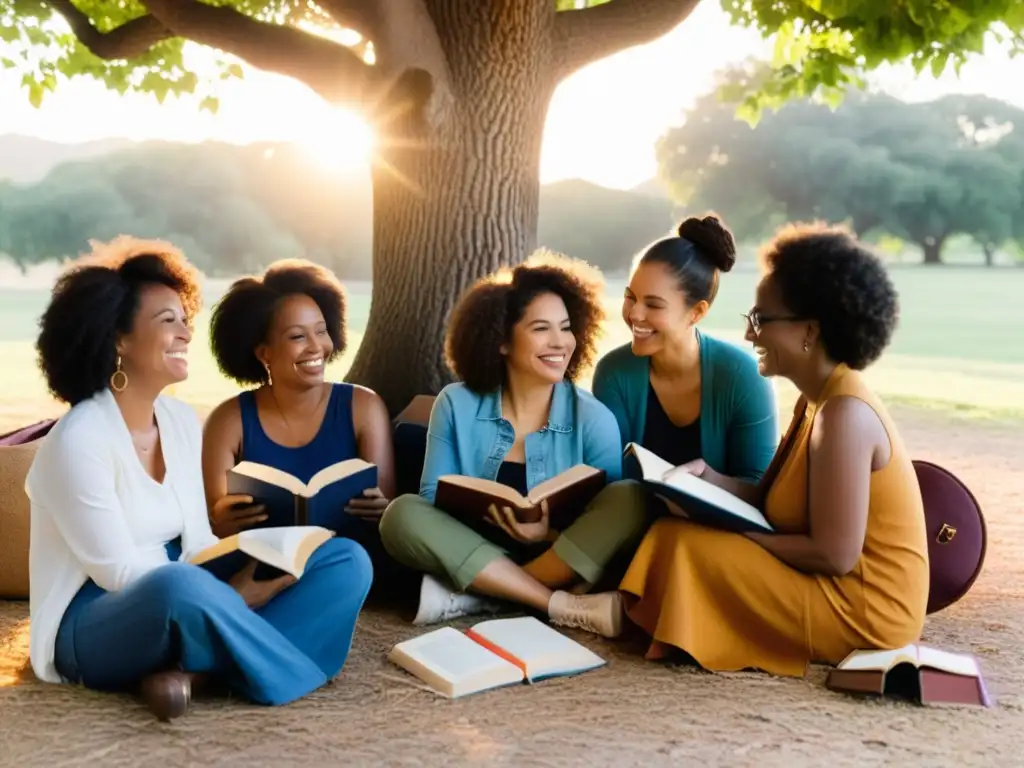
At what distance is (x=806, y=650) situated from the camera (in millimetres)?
3426

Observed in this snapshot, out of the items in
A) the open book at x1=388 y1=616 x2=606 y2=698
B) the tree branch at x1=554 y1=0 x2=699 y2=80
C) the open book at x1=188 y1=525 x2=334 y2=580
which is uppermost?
the tree branch at x1=554 y1=0 x2=699 y2=80

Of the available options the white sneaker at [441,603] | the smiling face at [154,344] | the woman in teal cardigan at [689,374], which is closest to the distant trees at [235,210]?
the woman in teal cardigan at [689,374]

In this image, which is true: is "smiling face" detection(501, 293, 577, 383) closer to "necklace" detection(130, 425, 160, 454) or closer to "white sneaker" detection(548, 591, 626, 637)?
"white sneaker" detection(548, 591, 626, 637)

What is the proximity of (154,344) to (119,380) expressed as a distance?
149 millimetres

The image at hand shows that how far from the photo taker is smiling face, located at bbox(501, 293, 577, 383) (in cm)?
410

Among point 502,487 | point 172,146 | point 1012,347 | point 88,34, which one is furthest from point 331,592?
point 172,146

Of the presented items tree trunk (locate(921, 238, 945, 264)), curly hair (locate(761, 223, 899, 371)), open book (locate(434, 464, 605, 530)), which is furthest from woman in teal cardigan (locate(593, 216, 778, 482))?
tree trunk (locate(921, 238, 945, 264))

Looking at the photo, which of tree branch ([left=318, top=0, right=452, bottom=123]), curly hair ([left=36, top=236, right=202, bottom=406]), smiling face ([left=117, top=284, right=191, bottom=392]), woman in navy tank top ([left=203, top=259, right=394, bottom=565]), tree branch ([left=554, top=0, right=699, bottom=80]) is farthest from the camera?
tree branch ([left=554, top=0, right=699, bottom=80])

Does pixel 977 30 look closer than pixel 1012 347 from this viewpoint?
Yes

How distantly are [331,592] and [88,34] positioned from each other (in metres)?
4.59

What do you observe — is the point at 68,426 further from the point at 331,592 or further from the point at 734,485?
the point at 734,485

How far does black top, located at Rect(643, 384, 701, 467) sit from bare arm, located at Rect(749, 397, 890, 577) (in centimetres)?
108

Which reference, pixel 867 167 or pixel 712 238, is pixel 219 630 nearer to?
pixel 712 238

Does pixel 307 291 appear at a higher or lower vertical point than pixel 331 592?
higher
